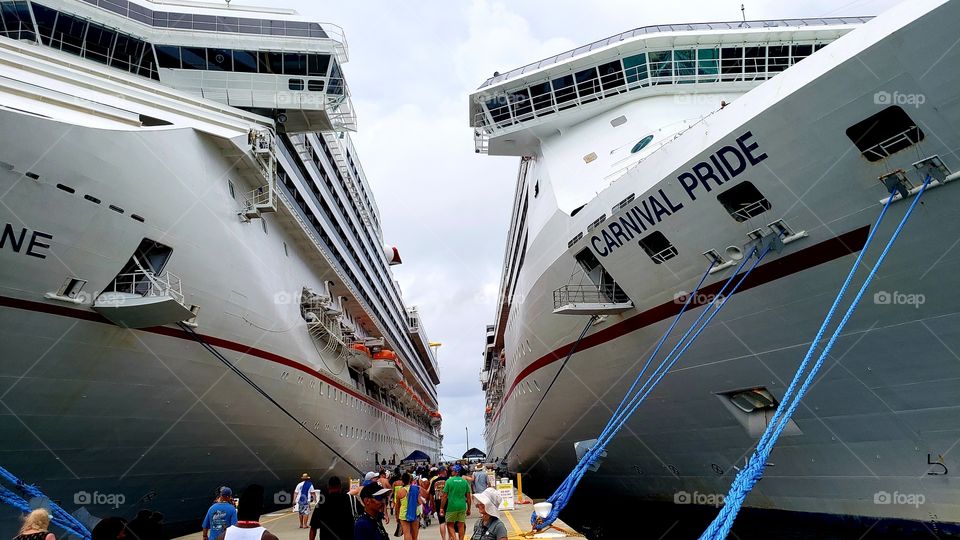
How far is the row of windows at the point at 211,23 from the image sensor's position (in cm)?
1541

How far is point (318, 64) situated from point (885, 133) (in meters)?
14.0

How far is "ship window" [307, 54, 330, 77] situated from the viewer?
54.8 ft

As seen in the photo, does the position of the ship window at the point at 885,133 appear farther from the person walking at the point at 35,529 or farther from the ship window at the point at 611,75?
the ship window at the point at 611,75

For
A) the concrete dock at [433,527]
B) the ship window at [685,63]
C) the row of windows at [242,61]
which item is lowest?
the concrete dock at [433,527]

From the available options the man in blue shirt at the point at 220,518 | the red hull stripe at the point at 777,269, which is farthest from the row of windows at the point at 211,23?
the man in blue shirt at the point at 220,518

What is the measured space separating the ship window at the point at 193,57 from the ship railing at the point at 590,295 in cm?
1153

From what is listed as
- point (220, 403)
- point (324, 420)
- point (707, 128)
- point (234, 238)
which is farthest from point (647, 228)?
point (324, 420)

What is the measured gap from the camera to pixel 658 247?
10.7 meters

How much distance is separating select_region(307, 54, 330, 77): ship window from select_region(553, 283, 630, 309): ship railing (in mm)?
9321

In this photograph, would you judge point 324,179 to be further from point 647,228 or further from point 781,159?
point 781,159

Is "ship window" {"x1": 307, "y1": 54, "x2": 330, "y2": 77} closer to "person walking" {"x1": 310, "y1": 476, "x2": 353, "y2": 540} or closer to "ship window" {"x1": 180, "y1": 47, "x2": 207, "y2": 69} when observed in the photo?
"ship window" {"x1": 180, "y1": 47, "x2": 207, "y2": 69}

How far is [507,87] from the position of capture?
17.4 m

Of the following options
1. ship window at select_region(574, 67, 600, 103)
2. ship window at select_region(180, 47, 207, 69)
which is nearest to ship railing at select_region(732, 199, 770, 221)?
ship window at select_region(574, 67, 600, 103)

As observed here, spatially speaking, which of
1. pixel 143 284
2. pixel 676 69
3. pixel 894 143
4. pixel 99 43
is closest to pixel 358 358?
pixel 99 43
